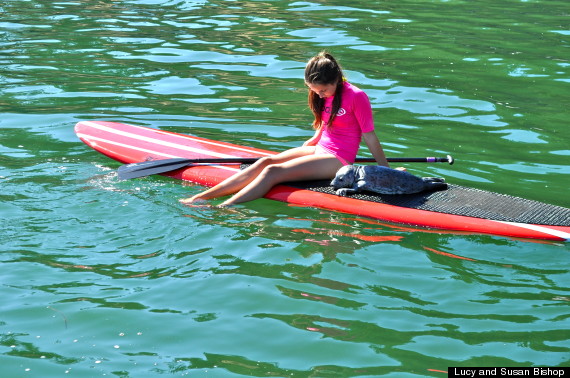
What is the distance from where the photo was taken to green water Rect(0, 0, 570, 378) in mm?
4262

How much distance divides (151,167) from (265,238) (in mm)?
1837

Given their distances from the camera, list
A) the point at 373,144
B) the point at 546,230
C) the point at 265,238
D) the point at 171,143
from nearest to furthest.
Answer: the point at 546,230 < the point at 265,238 < the point at 373,144 < the point at 171,143

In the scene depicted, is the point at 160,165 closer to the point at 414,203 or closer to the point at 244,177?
the point at 244,177

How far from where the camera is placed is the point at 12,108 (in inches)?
372

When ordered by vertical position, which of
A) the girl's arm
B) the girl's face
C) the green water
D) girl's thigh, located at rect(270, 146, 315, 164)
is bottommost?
the green water

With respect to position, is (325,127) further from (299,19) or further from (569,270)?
(299,19)

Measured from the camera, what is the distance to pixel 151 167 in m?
7.14

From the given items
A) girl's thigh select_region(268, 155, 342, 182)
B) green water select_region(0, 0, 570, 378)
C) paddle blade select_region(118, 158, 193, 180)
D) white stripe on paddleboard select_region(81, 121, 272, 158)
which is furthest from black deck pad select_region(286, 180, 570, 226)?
paddle blade select_region(118, 158, 193, 180)

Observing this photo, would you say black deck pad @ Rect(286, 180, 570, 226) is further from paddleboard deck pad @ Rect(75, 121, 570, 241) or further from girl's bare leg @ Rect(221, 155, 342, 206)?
girl's bare leg @ Rect(221, 155, 342, 206)

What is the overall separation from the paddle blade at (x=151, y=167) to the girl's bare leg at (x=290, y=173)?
866 millimetres

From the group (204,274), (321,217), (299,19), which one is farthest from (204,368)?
(299,19)

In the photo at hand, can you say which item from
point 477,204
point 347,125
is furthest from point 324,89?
point 477,204

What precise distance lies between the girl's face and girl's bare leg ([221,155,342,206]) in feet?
1.82

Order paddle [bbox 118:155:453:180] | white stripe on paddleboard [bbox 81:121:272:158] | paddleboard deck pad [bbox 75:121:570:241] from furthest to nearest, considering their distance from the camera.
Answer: white stripe on paddleboard [bbox 81:121:272:158], paddle [bbox 118:155:453:180], paddleboard deck pad [bbox 75:121:570:241]
